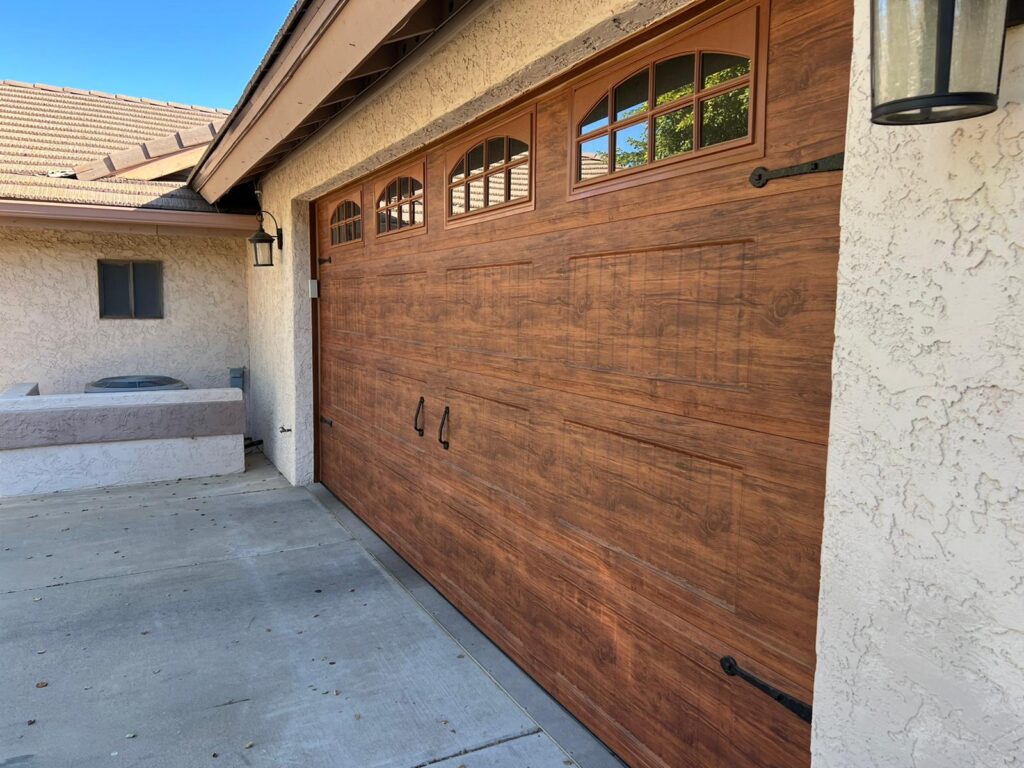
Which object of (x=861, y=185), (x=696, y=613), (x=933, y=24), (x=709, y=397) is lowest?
(x=696, y=613)

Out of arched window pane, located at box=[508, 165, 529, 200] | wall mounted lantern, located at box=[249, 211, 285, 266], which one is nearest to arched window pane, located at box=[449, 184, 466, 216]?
arched window pane, located at box=[508, 165, 529, 200]

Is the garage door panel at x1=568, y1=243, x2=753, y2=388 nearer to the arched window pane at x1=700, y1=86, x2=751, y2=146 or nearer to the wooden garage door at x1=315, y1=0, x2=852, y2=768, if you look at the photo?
the wooden garage door at x1=315, y1=0, x2=852, y2=768

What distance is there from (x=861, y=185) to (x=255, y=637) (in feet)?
12.4

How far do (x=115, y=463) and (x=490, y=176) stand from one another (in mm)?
5594

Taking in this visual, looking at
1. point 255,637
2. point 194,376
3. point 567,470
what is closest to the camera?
point 567,470

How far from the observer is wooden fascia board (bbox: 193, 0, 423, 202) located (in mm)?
3152

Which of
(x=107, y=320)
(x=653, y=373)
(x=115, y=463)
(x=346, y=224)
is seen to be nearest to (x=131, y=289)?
(x=107, y=320)

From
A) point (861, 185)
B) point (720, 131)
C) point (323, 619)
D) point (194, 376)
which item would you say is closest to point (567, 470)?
point (720, 131)

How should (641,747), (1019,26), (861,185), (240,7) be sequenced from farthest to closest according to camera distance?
(240,7), (641,747), (861,185), (1019,26)

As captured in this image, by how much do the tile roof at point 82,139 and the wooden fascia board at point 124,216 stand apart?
0.07 meters

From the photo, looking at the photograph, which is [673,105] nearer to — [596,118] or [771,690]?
[596,118]

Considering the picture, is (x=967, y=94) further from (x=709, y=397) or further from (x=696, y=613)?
(x=696, y=613)

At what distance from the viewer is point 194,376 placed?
30.6 ft

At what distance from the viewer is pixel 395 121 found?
4.29 metres
